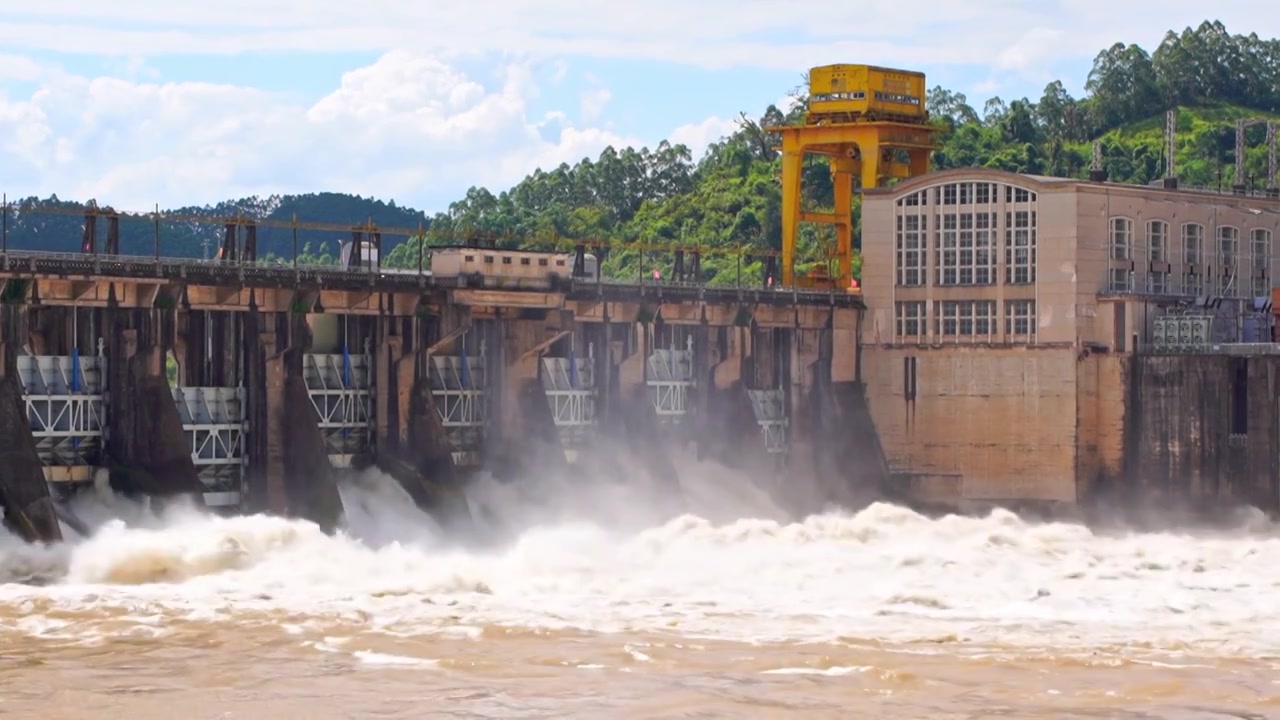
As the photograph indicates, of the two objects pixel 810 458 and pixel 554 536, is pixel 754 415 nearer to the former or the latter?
pixel 810 458

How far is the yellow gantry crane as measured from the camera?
97250 millimetres

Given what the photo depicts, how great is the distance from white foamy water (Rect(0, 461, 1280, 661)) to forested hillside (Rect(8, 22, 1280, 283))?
69945mm

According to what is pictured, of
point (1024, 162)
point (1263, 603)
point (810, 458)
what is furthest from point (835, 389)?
point (1024, 162)

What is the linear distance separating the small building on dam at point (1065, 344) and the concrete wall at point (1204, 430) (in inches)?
3.0

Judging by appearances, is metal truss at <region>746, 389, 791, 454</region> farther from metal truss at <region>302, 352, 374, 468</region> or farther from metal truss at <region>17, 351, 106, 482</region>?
metal truss at <region>17, 351, 106, 482</region>

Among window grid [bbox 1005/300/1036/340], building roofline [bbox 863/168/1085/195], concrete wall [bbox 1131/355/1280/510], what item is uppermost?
building roofline [bbox 863/168/1085/195]

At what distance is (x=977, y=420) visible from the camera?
88875 millimetres

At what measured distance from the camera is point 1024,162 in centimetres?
15450

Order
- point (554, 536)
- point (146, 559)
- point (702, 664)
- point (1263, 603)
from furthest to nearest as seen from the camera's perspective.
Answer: point (554, 536) < point (1263, 603) < point (146, 559) < point (702, 664)

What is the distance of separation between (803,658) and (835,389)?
39.2 m

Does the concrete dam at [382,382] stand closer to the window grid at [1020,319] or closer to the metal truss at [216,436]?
the metal truss at [216,436]

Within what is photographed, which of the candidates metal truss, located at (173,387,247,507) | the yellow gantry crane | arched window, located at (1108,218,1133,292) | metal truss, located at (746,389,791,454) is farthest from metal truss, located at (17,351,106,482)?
arched window, located at (1108,218,1133,292)

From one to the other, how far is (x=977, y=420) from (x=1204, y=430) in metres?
9.18

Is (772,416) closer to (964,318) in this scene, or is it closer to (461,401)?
(964,318)
